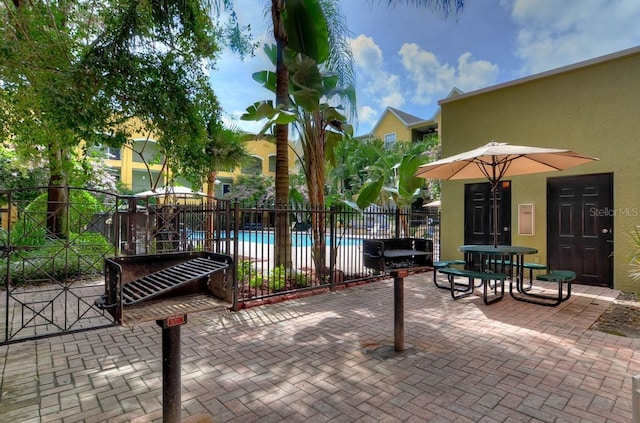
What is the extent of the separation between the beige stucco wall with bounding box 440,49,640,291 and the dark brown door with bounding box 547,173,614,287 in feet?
0.44

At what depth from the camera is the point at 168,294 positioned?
2217 millimetres

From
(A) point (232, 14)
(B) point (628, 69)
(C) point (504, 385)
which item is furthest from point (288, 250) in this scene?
(B) point (628, 69)

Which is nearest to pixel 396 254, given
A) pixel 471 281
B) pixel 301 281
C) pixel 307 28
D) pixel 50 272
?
pixel 301 281

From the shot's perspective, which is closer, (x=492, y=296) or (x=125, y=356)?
(x=125, y=356)

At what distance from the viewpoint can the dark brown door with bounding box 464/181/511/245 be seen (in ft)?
27.5

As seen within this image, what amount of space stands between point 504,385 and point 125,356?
3909mm

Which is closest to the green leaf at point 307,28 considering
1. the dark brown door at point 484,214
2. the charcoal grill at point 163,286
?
the charcoal grill at point 163,286

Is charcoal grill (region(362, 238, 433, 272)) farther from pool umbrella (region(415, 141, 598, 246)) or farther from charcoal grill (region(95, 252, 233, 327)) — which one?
pool umbrella (region(415, 141, 598, 246))

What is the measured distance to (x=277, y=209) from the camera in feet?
19.5

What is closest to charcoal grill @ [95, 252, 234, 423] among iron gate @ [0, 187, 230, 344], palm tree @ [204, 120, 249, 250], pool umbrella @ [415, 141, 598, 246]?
iron gate @ [0, 187, 230, 344]

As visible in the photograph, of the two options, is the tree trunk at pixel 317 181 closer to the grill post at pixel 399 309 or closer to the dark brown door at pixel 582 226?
the grill post at pixel 399 309

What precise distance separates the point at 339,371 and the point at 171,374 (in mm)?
1692

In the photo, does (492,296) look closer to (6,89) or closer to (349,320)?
(349,320)

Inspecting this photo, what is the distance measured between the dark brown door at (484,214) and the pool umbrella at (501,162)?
167 centimetres
